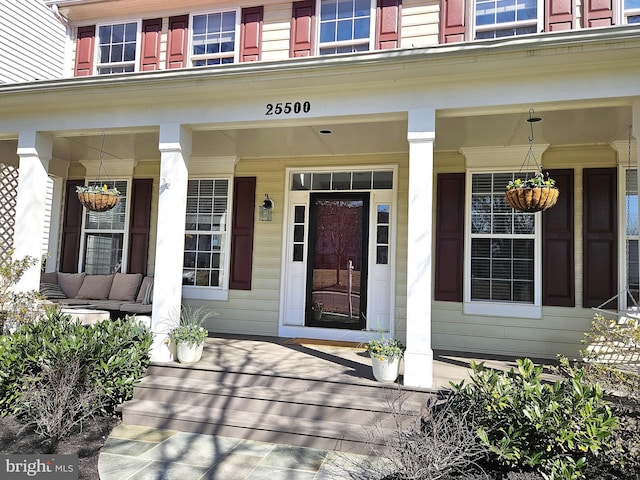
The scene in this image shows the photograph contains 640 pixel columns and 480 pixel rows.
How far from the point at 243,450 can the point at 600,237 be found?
4.71 meters

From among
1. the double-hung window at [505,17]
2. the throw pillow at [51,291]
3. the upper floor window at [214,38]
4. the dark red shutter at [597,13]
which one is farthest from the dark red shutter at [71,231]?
the dark red shutter at [597,13]

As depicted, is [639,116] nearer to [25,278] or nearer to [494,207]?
[494,207]

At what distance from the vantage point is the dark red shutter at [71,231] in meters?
7.39

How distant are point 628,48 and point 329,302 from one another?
4394 millimetres

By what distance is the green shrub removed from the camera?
2703 mm

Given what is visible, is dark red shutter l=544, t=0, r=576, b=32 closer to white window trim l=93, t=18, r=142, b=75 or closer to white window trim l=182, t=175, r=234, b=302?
white window trim l=182, t=175, r=234, b=302

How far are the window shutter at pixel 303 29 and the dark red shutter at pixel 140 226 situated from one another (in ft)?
9.98

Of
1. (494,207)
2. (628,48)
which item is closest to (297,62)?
(628,48)

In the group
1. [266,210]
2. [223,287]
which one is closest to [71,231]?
[223,287]

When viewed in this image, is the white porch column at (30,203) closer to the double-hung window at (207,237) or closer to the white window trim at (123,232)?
the white window trim at (123,232)

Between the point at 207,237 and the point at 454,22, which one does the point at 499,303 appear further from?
the point at 207,237

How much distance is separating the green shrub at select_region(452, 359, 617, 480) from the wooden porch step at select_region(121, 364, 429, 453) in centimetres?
83

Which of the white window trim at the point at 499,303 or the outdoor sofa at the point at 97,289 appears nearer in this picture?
the white window trim at the point at 499,303

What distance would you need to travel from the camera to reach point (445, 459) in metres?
2.61
